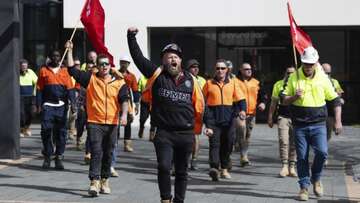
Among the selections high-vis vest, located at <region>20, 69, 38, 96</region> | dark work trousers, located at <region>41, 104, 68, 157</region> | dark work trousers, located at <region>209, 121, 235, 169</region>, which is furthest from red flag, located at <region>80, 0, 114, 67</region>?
high-vis vest, located at <region>20, 69, 38, 96</region>

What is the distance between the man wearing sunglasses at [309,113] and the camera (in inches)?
400

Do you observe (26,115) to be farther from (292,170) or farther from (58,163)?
(292,170)

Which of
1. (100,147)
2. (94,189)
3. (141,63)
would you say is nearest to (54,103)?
(100,147)

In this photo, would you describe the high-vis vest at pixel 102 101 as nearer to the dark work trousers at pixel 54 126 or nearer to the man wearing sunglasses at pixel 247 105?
the dark work trousers at pixel 54 126

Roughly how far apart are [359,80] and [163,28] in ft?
19.9

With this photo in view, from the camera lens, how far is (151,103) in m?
8.75

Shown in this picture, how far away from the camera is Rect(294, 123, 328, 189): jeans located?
1015 centimetres

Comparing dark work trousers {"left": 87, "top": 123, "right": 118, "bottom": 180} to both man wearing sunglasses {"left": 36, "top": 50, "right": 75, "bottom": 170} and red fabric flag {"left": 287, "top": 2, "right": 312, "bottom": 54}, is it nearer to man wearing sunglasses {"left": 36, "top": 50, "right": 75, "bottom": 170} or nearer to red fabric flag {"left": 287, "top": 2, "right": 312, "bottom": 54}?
man wearing sunglasses {"left": 36, "top": 50, "right": 75, "bottom": 170}

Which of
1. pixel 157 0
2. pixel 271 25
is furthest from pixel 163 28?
pixel 271 25

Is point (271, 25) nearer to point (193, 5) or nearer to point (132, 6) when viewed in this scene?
point (193, 5)

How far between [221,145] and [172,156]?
371 centimetres

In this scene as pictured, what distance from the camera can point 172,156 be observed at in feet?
28.5

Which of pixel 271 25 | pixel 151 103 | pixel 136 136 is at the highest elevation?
pixel 271 25

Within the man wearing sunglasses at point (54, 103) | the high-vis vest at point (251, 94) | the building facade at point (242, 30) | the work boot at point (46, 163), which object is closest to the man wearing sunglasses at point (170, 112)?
the man wearing sunglasses at point (54, 103)
